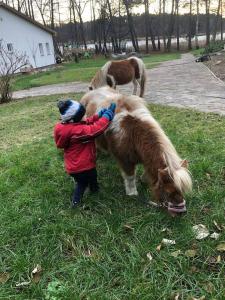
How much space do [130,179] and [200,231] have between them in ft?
3.45

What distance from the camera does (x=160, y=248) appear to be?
10.2 feet

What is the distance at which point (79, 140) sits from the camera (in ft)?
12.1

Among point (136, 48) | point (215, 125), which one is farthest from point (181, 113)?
point (136, 48)

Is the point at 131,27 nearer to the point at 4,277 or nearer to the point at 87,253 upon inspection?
the point at 87,253

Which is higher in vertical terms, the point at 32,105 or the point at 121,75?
the point at 121,75

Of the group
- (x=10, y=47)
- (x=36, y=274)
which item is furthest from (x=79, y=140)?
(x=10, y=47)

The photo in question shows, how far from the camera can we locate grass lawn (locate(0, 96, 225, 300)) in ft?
8.96

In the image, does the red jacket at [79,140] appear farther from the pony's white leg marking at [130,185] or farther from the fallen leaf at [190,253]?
the fallen leaf at [190,253]

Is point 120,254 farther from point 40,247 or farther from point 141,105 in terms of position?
point 141,105

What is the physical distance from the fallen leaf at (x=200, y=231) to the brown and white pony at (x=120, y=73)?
287 inches

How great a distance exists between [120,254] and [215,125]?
156 inches

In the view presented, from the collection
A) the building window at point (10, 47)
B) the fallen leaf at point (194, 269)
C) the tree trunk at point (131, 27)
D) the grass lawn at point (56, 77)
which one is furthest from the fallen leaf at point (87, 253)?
the tree trunk at point (131, 27)

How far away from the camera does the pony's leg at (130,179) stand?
3938 mm

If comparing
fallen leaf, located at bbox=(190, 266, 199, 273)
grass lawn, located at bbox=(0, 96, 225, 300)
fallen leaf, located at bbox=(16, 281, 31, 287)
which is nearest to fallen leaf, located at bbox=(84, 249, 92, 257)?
grass lawn, located at bbox=(0, 96, 225, 300)
